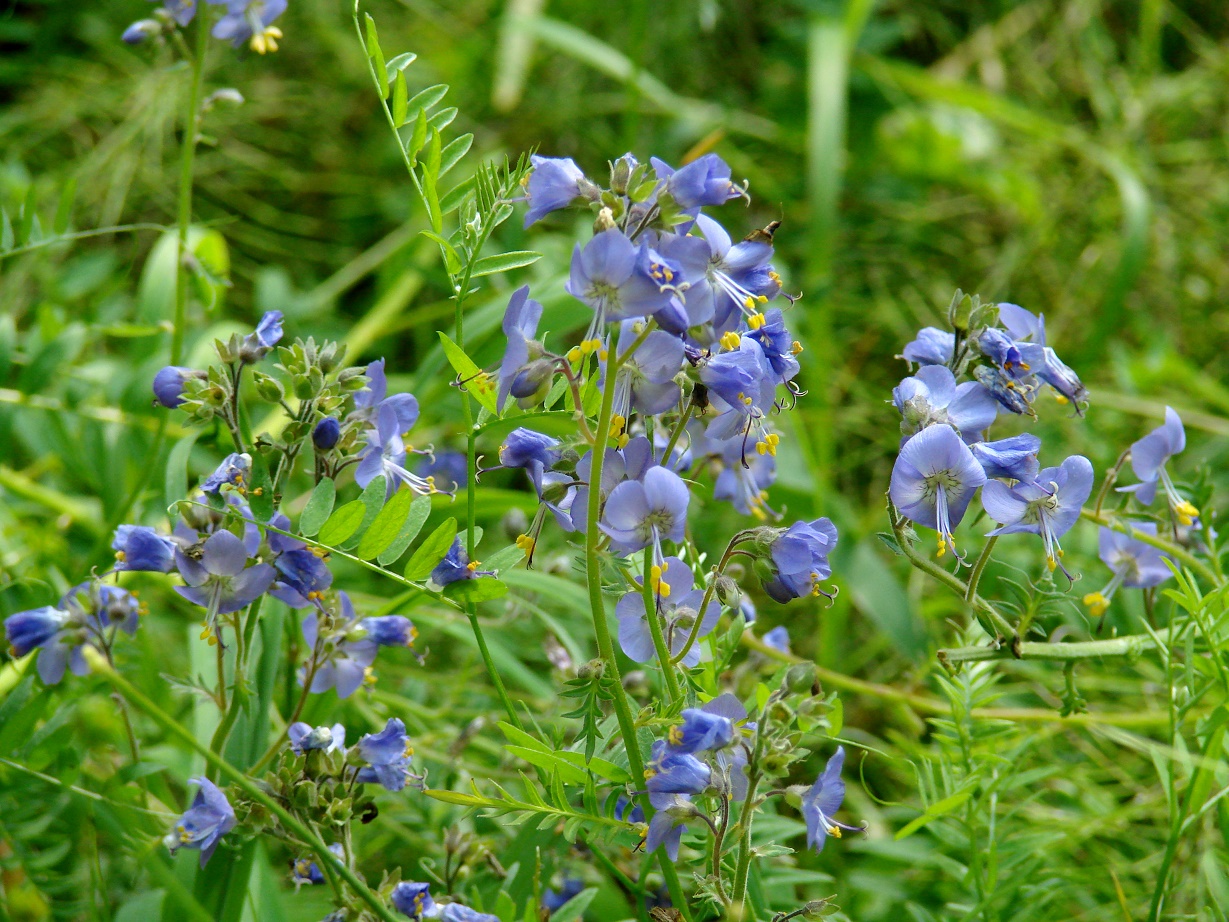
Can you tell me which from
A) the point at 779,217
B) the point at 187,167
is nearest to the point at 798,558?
the point at 187,167

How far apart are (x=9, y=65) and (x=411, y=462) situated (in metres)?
1.36

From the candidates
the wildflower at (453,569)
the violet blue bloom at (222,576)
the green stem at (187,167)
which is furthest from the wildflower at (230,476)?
the green stem at (187,167)

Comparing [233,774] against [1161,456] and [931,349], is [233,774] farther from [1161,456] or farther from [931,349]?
[1161,456]

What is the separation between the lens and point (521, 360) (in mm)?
607

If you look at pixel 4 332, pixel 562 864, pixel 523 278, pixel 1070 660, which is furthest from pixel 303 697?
pixel 523 278

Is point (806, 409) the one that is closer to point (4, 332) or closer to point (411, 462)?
point (411, 462)

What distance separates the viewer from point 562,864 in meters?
0.92

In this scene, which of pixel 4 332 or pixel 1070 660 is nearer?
pixel 1070 660

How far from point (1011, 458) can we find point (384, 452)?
0.41 m

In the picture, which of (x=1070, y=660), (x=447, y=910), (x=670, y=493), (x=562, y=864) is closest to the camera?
(x=670, y=493)

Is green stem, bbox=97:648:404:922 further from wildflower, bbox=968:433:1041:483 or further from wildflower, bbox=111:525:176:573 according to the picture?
wildflower, bbox=968:433:1041:483

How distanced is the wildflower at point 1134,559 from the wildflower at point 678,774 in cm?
47

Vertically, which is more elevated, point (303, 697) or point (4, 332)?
point (4, 332)

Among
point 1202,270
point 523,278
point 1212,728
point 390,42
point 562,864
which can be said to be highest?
point 390,42
